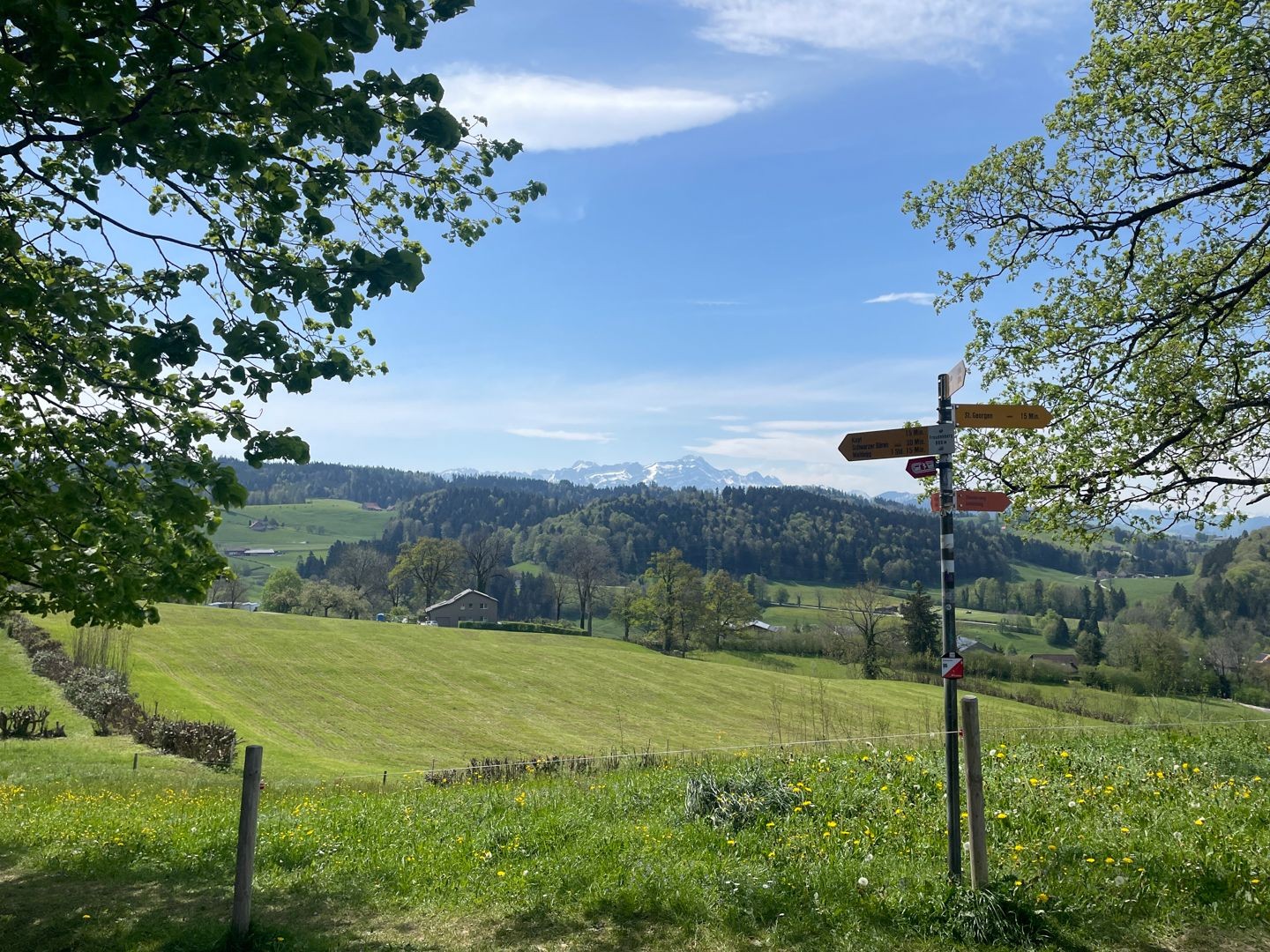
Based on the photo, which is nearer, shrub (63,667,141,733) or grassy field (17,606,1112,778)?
shrub (63,667,141,733)

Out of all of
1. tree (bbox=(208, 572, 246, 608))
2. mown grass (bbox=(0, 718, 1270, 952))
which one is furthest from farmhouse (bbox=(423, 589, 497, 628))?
mown grass (bbox=(0, 718, 1270, 952))

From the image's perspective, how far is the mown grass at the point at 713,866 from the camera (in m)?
5.96

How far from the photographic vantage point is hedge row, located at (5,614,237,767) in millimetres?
25703

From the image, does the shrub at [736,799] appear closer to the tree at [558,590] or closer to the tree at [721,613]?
the tree at [721,613]

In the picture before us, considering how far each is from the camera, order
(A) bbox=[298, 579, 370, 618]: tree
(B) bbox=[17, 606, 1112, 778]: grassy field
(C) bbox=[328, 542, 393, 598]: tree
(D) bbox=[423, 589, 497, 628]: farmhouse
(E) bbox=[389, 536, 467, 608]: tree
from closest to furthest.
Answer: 1. (B) bbox=[17, 606, 1112, 778]: grassy field
2. (E) bbox=[389, 536, 467, 608]: tree
3. (A) bbox=[298, 579, 370, 618]: tree
4. (D) bbox=[423, 589, 497, 628]: farmhouse
5. (C) bbox=[328, 542, 393, 598]: tree

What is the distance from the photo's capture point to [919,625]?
77562mm

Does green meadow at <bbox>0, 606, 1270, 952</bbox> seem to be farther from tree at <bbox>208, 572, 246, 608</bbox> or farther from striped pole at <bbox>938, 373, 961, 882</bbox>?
tree at <bbox>208, 572, 246, 608</bbox>

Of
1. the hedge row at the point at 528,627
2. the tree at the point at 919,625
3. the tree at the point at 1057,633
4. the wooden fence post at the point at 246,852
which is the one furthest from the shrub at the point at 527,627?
the wooden fence post at the point at 246,852

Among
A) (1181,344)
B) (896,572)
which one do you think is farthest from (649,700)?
(896,572)

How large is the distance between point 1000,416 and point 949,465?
2.77ft

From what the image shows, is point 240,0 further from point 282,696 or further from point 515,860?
point 282,696

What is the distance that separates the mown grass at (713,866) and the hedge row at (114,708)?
16.3 m

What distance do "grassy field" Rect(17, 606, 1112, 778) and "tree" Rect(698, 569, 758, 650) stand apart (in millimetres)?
14429

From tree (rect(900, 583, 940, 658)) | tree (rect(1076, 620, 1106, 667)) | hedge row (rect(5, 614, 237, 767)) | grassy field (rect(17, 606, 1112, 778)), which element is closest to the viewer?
hedge row (rect(5, 614, 237, 767))
